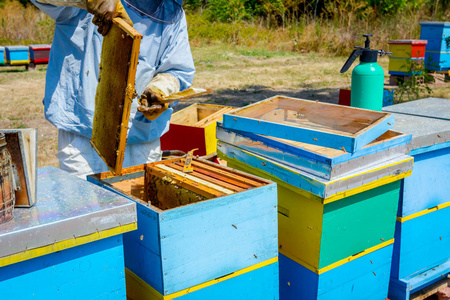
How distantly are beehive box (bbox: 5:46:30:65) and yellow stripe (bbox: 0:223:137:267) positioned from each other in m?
11.0

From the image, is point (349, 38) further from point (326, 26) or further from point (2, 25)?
point (2, 25)

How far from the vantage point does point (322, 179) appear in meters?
1.70

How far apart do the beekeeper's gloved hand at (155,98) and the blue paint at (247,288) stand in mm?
807

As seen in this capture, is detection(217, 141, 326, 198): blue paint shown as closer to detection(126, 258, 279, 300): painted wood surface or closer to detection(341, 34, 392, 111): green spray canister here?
detection(126, 258, 279, 300): painted wood surface

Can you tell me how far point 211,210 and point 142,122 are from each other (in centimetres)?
104

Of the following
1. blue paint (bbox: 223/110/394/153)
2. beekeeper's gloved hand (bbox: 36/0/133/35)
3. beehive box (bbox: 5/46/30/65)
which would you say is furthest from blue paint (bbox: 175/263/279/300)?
beehive box (bbox: 5/46/30/65)

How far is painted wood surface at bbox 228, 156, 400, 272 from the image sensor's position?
5.81 feet

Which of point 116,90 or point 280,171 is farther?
point 280,171

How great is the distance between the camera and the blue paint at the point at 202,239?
142cm

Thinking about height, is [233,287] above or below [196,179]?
below

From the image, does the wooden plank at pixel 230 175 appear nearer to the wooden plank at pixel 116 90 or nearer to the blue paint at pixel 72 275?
the wooden plank at pixel 116 90

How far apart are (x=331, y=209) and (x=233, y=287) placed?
481mm

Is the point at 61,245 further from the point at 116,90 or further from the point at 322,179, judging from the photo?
the point at 322,179

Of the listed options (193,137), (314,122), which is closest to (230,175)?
(314,122)
